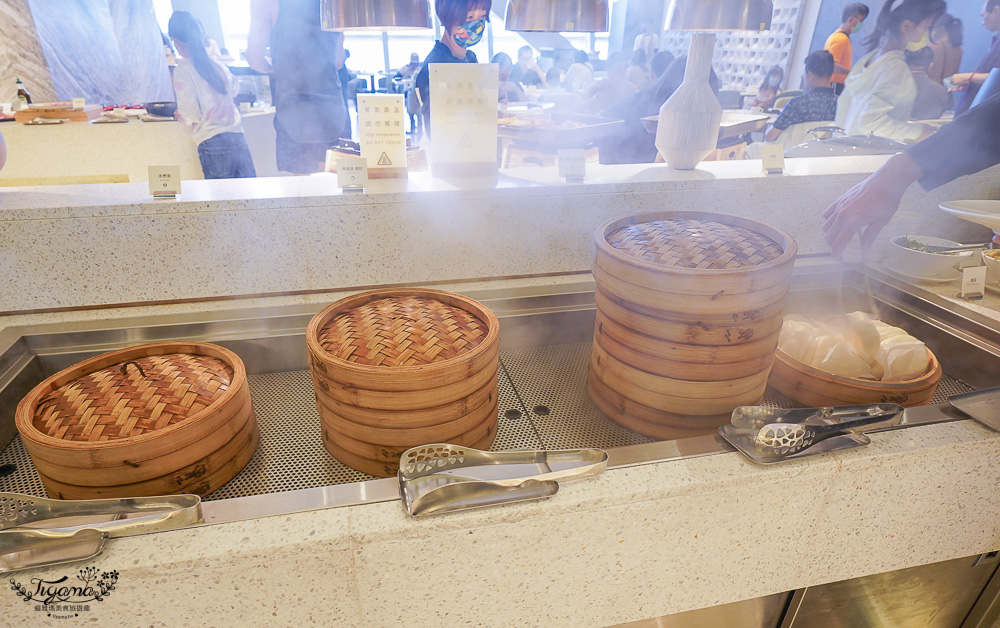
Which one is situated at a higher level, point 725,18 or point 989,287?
point 725,18

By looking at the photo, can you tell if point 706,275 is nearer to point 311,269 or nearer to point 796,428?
point 796,428

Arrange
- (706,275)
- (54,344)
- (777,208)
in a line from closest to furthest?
(706,275) < (54,344) < (777,208)

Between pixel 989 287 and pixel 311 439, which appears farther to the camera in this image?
pixel 989 287

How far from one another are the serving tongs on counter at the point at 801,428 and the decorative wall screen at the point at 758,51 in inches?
437

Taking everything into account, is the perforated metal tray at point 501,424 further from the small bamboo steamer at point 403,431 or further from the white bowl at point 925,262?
the white bowl at point 925,262

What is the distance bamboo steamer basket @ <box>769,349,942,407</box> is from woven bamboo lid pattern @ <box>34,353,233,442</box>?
1121mm

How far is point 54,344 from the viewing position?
47.8 inches

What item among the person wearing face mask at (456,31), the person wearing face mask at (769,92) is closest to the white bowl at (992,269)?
the person wearing face mask at (456,31)

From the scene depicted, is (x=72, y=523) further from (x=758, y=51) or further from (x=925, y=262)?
(x=758, y=51)

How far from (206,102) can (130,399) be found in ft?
14.5

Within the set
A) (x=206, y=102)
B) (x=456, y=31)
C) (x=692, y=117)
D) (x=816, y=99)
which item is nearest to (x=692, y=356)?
(x=692, y=117)

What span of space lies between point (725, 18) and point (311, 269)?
1371 millimetres

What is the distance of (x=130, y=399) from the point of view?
0.86 m

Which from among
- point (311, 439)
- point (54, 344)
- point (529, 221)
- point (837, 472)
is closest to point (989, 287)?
point (837, 472)
